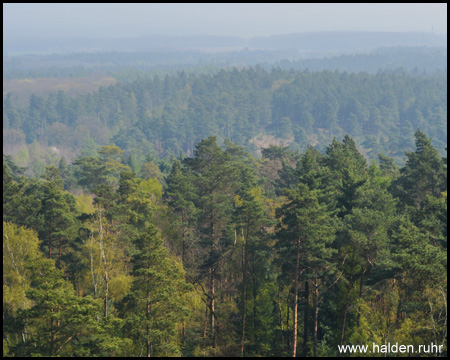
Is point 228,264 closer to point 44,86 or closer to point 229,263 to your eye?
point 229,263

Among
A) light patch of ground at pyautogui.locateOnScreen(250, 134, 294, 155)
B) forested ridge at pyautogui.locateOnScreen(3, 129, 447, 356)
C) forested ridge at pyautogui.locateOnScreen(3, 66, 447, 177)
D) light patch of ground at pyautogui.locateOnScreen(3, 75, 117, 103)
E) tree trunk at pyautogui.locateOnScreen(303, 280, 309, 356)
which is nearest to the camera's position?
forested ridge at pyautogui.locateOnScreen(3, 129, 447, 356)

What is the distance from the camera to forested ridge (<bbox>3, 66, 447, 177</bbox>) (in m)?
118

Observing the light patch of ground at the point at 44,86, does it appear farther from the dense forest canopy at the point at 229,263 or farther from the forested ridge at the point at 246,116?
the dense forest canopy at the point at 229,263

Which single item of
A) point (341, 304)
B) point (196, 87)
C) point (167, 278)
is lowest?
point (341, 304)

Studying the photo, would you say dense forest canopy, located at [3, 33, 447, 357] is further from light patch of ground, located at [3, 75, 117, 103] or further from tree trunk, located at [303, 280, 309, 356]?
light patch of ground, located at [3, 75, 117, 103]

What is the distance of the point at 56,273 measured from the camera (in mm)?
20094

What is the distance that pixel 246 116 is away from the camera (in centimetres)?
13012

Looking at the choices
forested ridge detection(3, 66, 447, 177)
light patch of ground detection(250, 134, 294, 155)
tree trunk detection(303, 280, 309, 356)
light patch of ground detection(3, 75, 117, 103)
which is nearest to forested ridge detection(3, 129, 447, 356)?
tree trunk detection(303, 280, 309, 356)

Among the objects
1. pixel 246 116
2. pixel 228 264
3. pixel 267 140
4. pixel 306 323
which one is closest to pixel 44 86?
pixel 246 116

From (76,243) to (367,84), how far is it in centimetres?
12025

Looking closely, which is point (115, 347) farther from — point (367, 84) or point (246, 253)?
point (367, 84)

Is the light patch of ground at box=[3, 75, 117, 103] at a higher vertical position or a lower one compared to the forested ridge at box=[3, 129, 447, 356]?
higher

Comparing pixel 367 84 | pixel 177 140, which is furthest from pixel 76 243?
pixel 367 84

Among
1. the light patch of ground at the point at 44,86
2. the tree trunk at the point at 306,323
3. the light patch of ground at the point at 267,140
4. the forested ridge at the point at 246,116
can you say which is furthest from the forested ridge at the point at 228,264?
the light patch of ground at the point at 44,86
